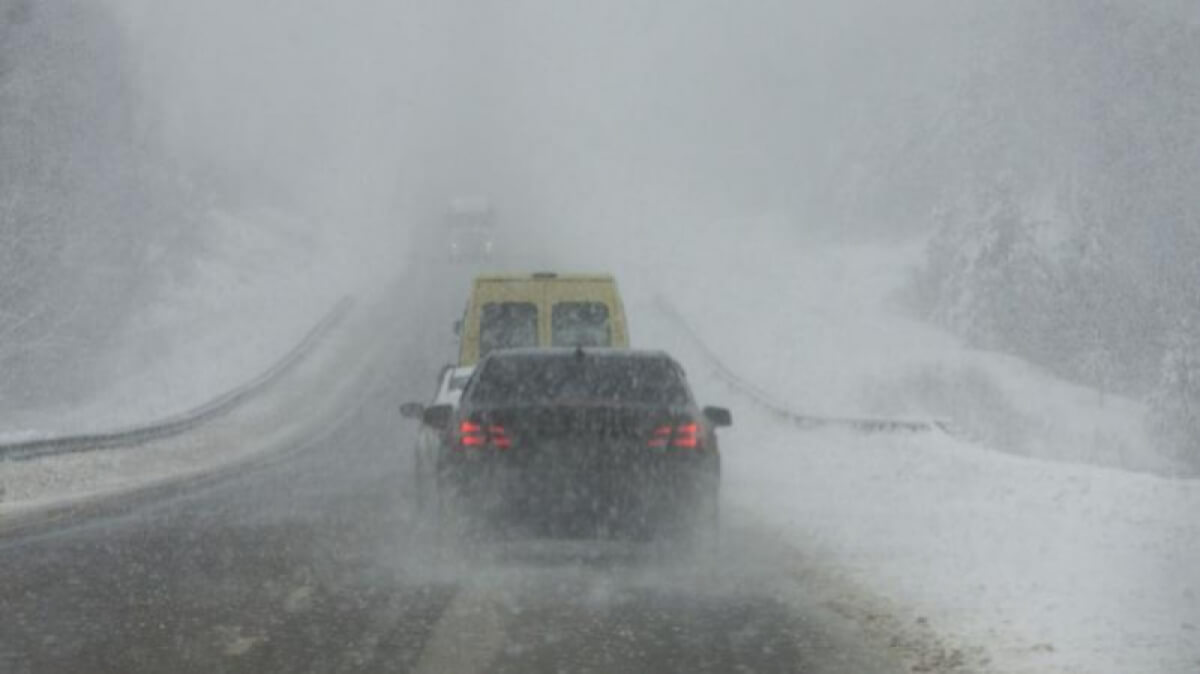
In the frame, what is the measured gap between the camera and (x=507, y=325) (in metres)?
19.0

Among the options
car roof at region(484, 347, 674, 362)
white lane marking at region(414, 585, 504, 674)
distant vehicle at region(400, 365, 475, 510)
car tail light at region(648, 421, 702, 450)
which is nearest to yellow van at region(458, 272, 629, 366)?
distant vehicle at region(400, 365, 475, 510)

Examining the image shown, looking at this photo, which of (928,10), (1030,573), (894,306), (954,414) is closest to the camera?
(1030,573)

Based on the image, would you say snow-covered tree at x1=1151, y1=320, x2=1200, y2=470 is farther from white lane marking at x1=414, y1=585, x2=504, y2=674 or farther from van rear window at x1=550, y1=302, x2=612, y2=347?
white lane marking at x1=414, y1=585, x2=504, y2=674

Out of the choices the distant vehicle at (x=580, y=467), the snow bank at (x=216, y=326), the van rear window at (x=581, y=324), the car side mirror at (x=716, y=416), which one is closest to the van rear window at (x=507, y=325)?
the van rear window at (x=581, y=324)

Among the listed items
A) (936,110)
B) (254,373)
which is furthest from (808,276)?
(254,373)

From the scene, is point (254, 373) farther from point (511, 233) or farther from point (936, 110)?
point (936, 110)

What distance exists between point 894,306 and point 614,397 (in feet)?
196

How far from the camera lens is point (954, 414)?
5038 centimetres

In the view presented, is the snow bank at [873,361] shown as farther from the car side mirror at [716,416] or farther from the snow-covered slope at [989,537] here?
the car side mirror at [716,416]

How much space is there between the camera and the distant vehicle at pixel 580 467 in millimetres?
10031

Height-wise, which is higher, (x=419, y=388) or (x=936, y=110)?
(x=936, y=110)

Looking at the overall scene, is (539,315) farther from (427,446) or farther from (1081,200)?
(1081,200)

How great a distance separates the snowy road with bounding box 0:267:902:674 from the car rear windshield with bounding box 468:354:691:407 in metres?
1.04

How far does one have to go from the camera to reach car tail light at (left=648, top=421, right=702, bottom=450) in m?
10.2
